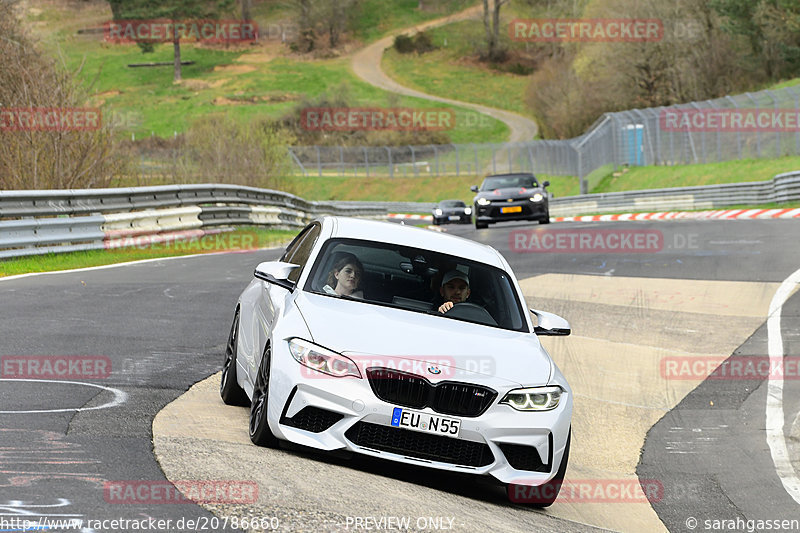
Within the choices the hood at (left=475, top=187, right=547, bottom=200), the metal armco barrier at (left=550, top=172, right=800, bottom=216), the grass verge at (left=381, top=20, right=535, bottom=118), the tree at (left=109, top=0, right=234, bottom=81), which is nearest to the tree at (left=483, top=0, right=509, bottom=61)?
the grass verge at (left=381, top=20, right=535, bottom=118)

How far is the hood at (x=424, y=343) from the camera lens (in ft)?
21.7

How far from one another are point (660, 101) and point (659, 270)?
180ft

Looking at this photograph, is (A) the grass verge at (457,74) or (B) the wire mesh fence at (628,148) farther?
(A) the grass verge at (457,74)

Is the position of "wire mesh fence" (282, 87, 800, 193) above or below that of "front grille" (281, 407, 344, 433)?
below

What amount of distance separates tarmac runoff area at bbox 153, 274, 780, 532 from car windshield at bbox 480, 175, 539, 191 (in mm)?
15455

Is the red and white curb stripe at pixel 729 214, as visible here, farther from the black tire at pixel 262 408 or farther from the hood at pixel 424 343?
the black tire at pixel 262 408

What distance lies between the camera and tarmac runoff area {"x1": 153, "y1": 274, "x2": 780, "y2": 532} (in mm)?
5812

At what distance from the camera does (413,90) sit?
123 meters

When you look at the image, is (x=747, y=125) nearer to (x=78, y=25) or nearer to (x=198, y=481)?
(x=198, y=481)

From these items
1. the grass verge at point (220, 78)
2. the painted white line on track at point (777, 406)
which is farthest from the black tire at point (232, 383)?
the grass verge at point (220, 78)

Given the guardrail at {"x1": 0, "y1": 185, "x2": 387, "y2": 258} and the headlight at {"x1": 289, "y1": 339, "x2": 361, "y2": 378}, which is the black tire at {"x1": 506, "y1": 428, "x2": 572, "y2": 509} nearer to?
the headlight at {"x1": 289, "y1": 339, "x2": 361, "y2": 378}

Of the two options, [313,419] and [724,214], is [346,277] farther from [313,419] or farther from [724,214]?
[724,214]

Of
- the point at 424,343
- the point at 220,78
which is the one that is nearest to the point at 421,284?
the point at 424,343

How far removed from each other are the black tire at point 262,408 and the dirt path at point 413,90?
3737 inches
